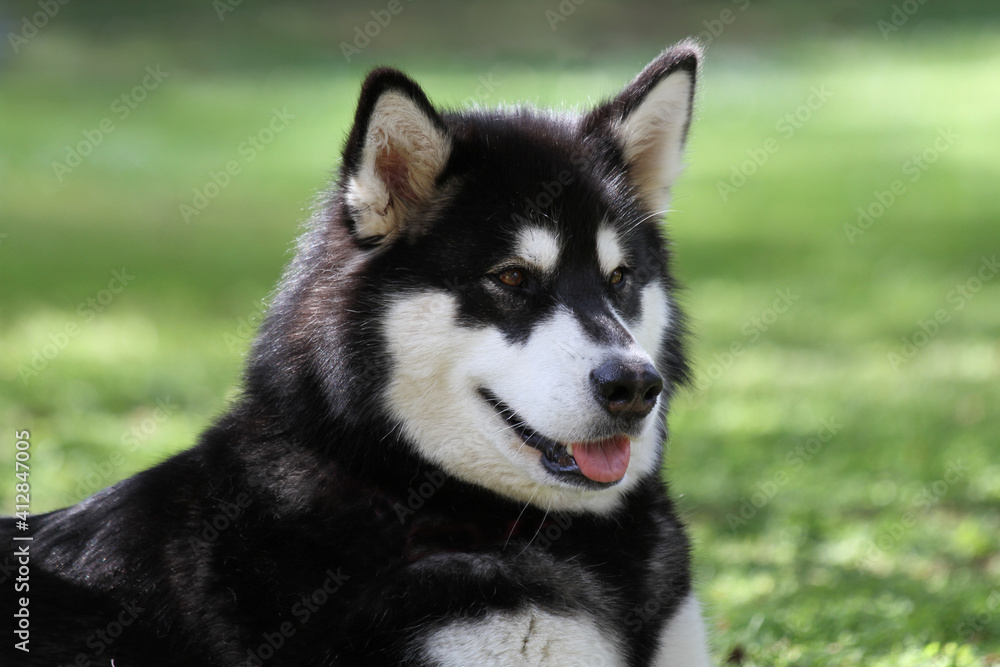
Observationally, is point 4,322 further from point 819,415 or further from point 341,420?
point 341,420

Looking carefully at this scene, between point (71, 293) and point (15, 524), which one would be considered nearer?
point (15, 524)

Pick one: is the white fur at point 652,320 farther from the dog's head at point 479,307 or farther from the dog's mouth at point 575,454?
the dog's mouth at point 575,454

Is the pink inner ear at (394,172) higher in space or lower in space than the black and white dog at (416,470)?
higher

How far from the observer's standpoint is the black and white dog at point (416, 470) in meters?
3.12

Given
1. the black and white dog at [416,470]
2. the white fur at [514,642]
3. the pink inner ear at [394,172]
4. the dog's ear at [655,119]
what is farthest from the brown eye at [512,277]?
the white fur at [514,642]

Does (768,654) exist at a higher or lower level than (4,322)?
higher

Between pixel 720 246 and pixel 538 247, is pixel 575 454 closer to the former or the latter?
pixel 538 247

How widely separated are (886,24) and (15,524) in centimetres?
2346

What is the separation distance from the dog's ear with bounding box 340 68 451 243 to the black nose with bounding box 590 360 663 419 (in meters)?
→ 0.78

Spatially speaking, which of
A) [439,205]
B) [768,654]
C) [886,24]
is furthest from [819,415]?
[886,24]

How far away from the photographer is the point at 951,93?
775 inches

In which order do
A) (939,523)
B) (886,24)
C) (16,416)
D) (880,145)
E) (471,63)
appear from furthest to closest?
(886,24) → (471,63) → (880,145) → (16,416) → (939,523)

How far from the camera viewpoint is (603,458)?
339 centimetres

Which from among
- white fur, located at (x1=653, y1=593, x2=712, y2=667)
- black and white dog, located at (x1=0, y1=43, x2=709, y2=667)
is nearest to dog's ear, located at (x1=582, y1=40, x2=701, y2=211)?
black and white dog, located at (x1=0, y1=43, x2=709, y2=667)
